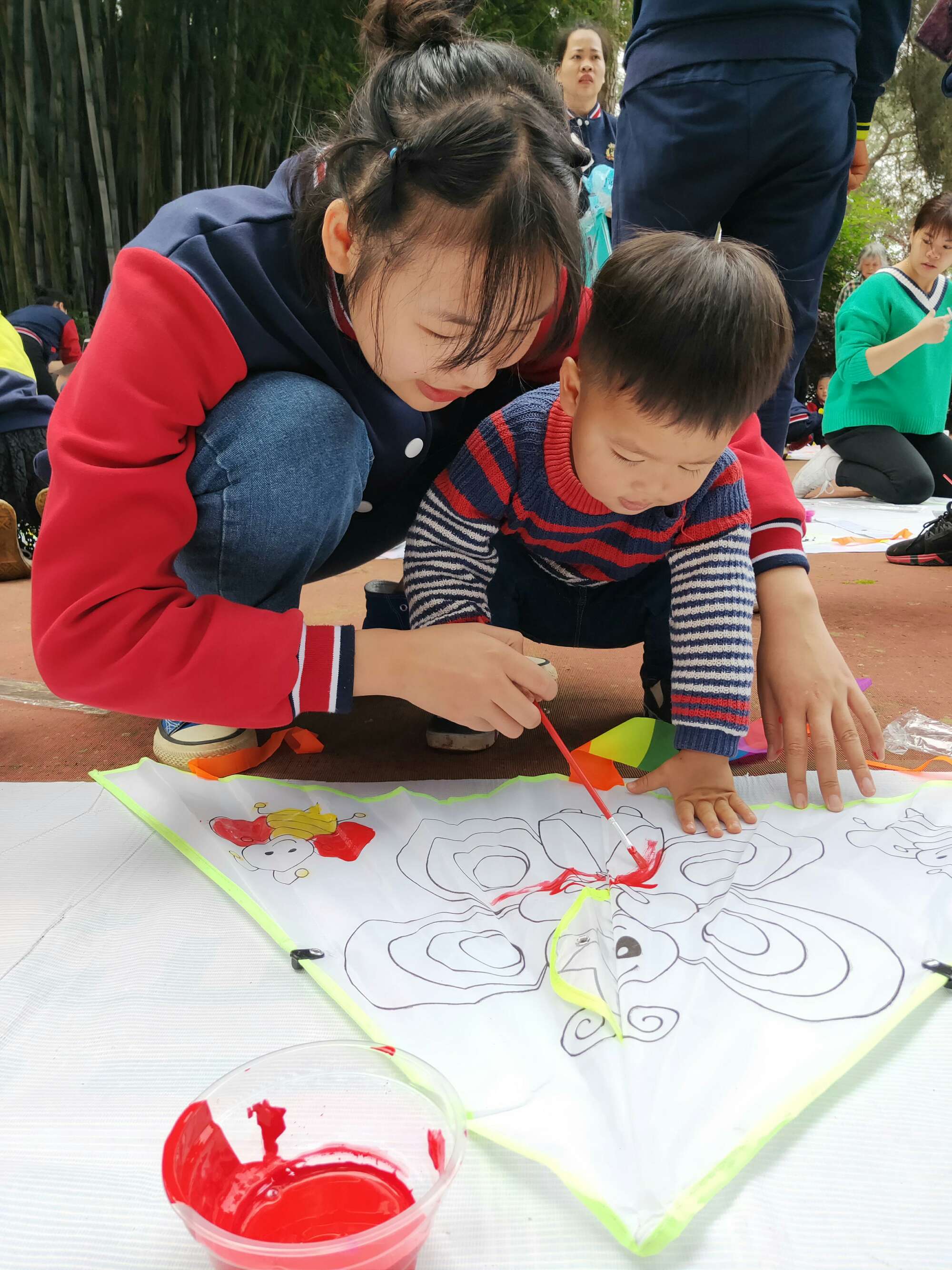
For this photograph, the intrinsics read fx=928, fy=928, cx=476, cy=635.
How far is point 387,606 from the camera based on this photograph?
1.12 meters

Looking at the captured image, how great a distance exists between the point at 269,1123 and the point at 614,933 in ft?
0.96

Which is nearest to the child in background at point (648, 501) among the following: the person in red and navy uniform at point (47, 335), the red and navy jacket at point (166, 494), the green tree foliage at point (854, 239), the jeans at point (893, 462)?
the red and navy jacket at point (166, 494)

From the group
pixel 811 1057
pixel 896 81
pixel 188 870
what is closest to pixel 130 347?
pixel 188 870

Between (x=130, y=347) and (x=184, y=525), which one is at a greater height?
(x=130, y=347)

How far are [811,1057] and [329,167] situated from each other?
2.40 ft

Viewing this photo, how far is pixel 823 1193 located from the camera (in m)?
0.45

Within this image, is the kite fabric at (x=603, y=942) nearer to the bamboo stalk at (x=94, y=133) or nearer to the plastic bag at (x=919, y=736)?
the plastic bag at (x=919, y=736)

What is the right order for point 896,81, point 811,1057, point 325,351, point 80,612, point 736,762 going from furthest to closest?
point 896,81 → point 736,762 → point 325,351 → point 80,612 → point 811,1057

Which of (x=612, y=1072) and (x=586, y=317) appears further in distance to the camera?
(x=586, y=317)

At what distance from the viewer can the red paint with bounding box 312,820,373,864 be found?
0.76 m

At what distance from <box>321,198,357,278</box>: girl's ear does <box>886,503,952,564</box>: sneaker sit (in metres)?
1.61

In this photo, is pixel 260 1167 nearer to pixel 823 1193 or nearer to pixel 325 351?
pixel 823 1193

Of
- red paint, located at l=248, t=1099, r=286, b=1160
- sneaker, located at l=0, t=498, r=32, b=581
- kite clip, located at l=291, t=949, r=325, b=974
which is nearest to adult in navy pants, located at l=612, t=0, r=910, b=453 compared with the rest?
kite clip, located at l=291, t=949, r=325, b=974

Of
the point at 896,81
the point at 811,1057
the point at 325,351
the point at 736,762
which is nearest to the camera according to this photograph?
the point at 811,1057
